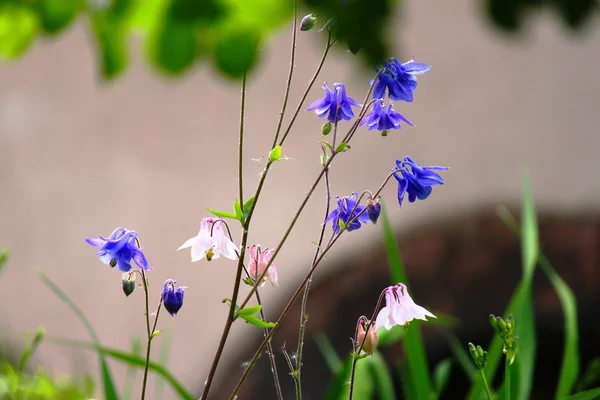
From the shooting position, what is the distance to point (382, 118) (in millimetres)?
552

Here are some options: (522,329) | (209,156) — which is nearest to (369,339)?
(522,329)

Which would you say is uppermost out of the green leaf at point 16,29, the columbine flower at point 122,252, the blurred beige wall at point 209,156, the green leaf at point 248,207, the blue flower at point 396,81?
the blurred beige wall at point 209,156

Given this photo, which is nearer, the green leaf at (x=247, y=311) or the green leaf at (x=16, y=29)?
the green leaf at (x=16, y=29)

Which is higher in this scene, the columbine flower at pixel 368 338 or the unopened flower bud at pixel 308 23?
the unopened flower bud at pixel 308 23

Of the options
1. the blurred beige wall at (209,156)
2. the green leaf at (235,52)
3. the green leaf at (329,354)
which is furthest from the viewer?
the blurred beige wall at (209,156)

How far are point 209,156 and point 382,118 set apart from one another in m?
1.74

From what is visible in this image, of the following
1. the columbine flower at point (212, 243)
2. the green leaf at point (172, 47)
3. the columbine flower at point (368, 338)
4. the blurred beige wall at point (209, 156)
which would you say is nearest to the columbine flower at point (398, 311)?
the columbine flower at point (368, 338)

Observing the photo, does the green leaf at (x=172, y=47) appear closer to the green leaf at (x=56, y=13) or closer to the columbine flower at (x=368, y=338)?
the green leaf at (x=56, y=13)

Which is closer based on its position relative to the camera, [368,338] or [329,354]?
[368,338]

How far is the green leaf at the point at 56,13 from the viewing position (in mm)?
402

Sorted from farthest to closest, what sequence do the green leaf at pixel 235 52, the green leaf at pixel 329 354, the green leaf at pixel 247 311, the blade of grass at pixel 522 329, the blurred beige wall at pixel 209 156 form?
the blurred beige wall at pixel 209 156
the green leaf at pixel 329 354
the blade of grass at pixel 522 329
the green leaf at pixel 247 311
the green leaf at pixel 235 52

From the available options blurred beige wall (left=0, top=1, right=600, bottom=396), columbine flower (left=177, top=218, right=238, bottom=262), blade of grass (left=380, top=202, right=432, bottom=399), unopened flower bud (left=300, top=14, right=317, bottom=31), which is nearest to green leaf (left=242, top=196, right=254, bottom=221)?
columbine flower (left=177, top=218, right=238, bottom=262)

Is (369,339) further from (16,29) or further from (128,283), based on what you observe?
(16,29)

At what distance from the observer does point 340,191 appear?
7.09 ft
